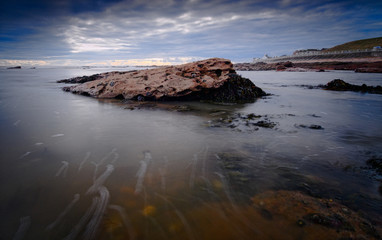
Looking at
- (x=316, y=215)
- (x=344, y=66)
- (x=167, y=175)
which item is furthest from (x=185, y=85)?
(x=344, y=66)

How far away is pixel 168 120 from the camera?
22.1ft

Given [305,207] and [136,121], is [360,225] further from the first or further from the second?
[136,121]

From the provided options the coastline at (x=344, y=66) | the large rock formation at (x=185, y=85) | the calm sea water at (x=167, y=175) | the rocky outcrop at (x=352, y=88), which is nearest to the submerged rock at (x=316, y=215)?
the calm sea water at (x=167, y=175)

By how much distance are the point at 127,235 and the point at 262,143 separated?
3.52 metres

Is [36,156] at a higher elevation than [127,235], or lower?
higher

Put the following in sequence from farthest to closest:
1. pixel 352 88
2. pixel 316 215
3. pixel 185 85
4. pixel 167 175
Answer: pixel 352 88 → pixel 185 85 → pixel 167 175 → pixel 316 215

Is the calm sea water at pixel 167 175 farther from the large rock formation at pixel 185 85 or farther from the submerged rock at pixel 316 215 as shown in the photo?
the large rock formation at pixel 185 85

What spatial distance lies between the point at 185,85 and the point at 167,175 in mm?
7870

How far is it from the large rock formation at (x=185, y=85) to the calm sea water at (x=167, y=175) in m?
4.67

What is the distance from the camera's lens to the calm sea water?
220cm

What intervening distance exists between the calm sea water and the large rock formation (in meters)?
4.67

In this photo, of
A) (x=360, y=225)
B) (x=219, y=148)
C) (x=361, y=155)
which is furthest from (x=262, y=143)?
(x=360, y=225)

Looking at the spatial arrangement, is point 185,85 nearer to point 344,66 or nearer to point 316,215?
point 316,215

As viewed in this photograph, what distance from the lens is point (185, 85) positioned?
1054 centimetres
